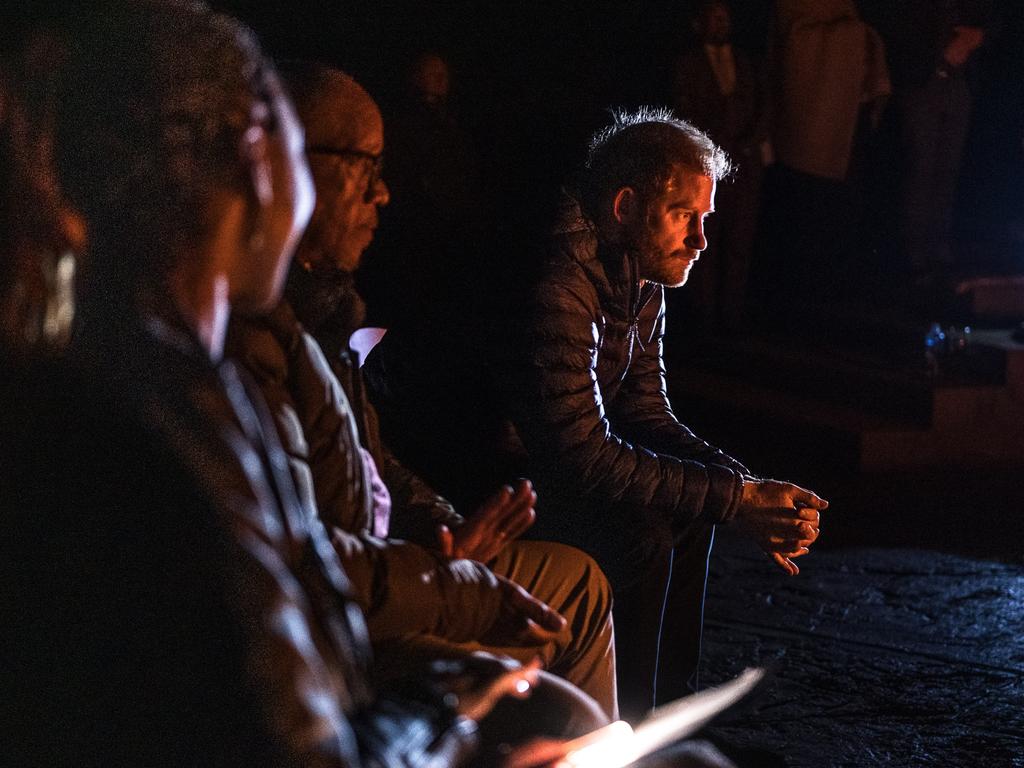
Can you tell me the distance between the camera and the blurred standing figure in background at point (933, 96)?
969 cm

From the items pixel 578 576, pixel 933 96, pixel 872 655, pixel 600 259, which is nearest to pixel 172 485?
pixel 578 576

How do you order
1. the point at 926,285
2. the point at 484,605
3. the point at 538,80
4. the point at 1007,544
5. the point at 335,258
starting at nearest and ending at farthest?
the point at 484,605, the point at 335,258, the point at 1007,544, the point at 926,285, the point at 538,80

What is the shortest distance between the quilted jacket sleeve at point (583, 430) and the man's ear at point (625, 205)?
0.56 ft

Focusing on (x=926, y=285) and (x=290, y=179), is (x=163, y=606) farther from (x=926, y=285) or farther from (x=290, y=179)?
(x=926, y=285)

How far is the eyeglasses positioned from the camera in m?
2.42

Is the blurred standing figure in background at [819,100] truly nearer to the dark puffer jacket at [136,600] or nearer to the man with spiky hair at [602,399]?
the man with spiky hair at [602,399]

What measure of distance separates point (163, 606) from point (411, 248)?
7.41 metres

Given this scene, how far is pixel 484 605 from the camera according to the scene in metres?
2.22

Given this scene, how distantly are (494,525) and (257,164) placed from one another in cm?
88

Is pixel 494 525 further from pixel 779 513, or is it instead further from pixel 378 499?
pixel 779 513

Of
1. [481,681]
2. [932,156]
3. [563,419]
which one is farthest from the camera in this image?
[932,156]

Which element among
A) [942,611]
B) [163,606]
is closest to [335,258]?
[163,606]

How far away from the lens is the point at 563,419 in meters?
3.39

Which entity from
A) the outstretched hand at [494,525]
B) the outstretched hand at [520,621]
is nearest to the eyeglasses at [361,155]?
the outstretched hand at [494,525]
